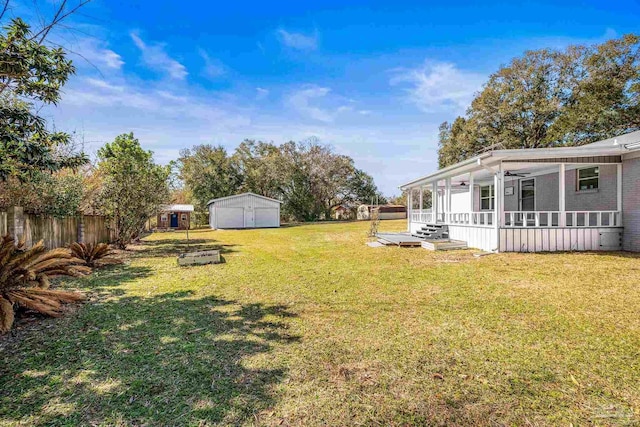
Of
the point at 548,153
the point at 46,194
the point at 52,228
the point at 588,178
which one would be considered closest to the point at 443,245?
the point at 548,153

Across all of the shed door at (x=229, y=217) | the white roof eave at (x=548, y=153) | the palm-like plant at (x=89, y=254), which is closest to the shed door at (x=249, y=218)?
the shed door at (x=229, y=217)

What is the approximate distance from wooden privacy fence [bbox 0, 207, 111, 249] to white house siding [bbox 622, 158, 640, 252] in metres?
15.8

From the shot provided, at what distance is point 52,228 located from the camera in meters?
8.62

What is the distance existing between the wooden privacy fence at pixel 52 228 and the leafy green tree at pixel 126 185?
25.9 inches

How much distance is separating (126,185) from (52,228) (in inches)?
139

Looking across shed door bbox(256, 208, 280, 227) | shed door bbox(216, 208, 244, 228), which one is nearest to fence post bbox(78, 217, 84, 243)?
shed door bbox(216, 208, 244, 228)

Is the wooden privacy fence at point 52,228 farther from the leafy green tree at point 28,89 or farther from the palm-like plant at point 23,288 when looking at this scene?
the leafy green tree at point 28,89

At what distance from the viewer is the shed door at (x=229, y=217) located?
29.3 meters

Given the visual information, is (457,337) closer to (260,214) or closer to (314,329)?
(314,329)

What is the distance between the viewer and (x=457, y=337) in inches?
139

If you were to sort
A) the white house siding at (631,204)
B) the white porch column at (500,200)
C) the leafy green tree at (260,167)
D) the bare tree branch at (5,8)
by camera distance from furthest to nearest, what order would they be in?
the leafy green tree at (260,167) < the white porch column at (500,200) < the white house siding at (631,204) < the bare tree branch at (5,8)

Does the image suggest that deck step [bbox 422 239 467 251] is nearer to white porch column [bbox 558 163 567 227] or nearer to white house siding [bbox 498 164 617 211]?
white porch column [bbox 558 163 567 227]

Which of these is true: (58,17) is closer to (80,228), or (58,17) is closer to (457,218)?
(80,228)

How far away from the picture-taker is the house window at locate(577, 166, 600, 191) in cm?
1066
